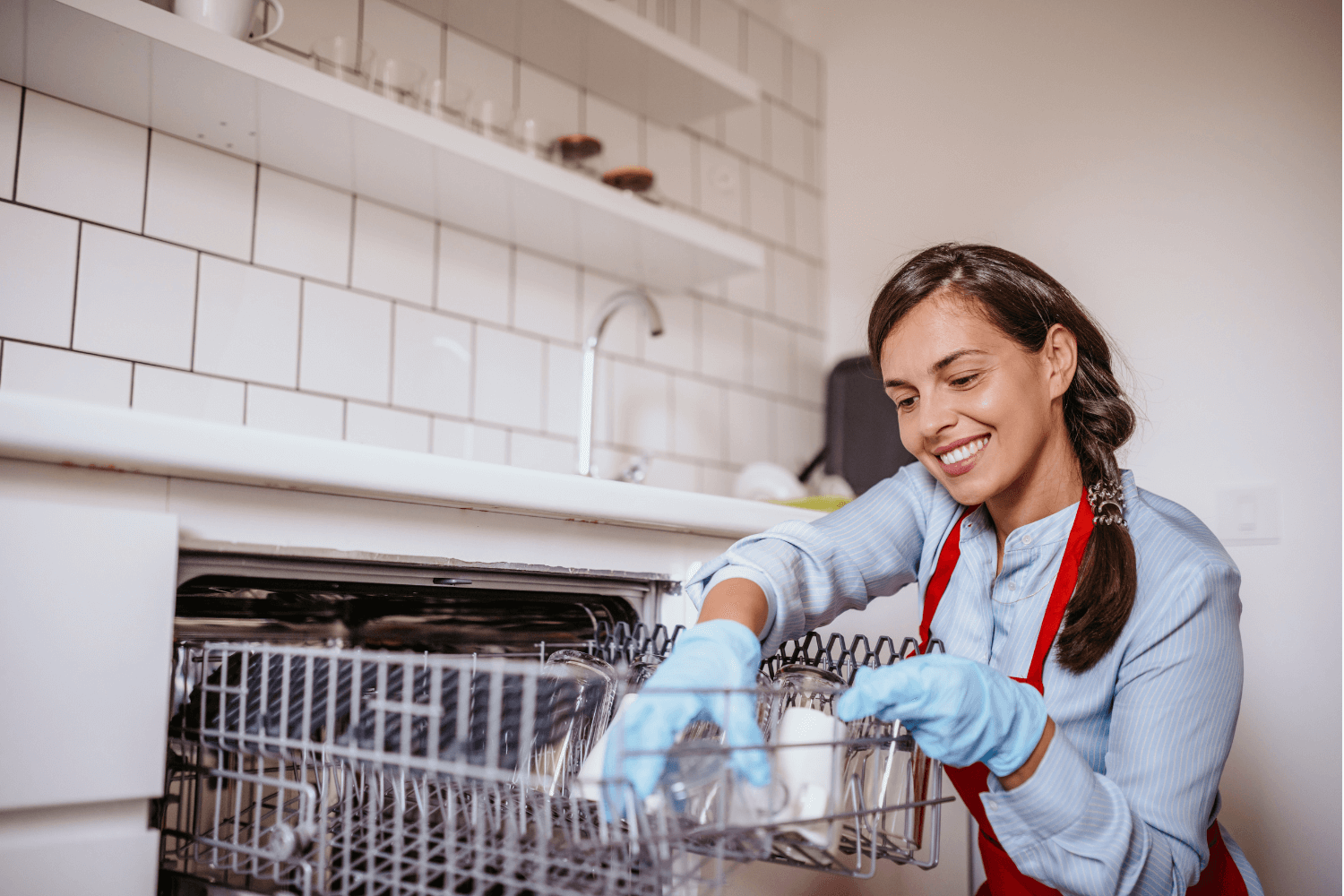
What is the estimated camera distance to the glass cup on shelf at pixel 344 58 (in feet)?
4.95

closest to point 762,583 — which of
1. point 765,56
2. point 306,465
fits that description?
point 306,465

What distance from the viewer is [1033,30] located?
2.13 meters

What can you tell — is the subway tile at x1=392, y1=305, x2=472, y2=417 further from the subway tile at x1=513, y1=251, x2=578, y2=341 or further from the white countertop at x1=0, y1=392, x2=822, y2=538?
the white countertop at x1=0, y1=392, x2=822, y2=538

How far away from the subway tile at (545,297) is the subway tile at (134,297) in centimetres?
57

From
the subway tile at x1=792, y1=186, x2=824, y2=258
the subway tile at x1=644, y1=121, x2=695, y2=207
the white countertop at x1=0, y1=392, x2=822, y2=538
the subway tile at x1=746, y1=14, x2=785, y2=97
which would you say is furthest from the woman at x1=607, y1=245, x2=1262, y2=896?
the subway tile at x1=746, y1=14, x2=785, y2=97

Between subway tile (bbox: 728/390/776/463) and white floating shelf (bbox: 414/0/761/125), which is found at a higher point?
white floating shelf (bbox: 414/0/761/125)

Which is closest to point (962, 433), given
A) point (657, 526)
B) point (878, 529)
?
point (878, 529)

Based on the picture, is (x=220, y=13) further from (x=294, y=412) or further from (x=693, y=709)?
(x=693, y=709)

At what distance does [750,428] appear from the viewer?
2.25 meters

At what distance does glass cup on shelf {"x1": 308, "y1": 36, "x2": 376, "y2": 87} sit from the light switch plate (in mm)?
1552

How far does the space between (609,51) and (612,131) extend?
0.23 m

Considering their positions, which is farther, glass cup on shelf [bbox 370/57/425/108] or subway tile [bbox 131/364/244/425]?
glass cup on shelf [bbox 370/57/425/108]

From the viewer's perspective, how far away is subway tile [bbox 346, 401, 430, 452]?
60.9 inches

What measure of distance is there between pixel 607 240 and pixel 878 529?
0.89 meters
